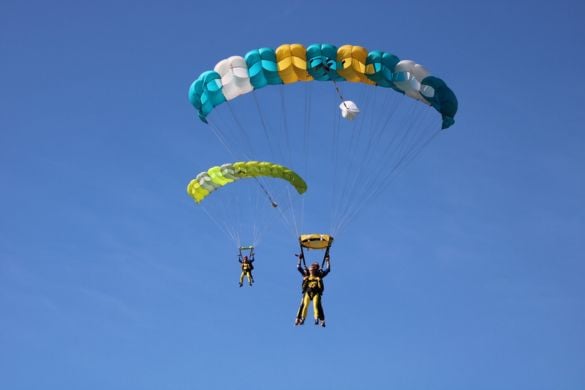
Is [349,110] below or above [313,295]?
above

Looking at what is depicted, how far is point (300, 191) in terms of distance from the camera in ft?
109

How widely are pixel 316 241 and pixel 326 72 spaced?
167 inches

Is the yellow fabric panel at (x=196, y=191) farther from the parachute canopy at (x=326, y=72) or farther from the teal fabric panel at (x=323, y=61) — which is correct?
the teal fabric panel at (x=323, y=61)

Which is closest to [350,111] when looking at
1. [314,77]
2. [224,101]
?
[314,77]

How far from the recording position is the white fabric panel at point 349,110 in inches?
1167

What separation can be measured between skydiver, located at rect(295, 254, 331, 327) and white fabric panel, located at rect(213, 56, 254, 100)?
Result: 201 inches

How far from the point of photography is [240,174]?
1304 inches

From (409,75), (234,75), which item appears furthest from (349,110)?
(234,75)

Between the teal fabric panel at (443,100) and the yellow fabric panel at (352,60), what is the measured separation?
1.65m

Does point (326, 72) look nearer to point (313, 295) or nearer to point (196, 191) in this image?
point (313, 295)

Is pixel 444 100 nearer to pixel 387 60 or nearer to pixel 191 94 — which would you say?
pixel 387 60

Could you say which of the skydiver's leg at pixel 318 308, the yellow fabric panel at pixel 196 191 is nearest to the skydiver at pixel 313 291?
the skydiver's leg at pixel 318 308

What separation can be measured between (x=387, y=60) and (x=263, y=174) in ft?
17.7

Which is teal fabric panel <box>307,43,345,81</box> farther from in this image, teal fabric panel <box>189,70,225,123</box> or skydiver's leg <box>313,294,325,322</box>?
skydiver's leg <box>313,294,325,322</box>
